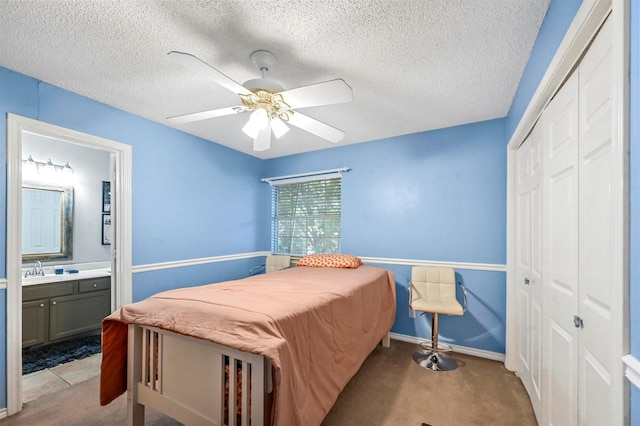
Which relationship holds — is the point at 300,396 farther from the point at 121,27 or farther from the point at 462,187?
the point at 462,187

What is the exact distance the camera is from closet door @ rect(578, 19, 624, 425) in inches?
34.3

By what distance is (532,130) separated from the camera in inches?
79.9

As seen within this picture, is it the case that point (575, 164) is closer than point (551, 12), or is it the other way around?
point (575, 164)

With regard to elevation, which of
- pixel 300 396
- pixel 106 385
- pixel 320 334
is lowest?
pixel 106 385

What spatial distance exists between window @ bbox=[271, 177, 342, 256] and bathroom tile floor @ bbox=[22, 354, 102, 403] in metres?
2.39

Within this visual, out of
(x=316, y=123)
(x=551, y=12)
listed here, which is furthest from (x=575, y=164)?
(x=316, y=123)

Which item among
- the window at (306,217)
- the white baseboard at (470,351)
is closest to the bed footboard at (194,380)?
the white baseboard at (470,351)

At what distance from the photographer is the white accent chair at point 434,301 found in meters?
2.60

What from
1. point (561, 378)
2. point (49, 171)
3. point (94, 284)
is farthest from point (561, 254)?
point (49, 171)

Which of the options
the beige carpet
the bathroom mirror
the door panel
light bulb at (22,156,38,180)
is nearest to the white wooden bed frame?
the beige carpet

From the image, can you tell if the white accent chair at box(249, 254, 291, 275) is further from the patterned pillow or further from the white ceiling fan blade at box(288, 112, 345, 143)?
the white ceiling fan blade at box(288, 112, 345, 143)

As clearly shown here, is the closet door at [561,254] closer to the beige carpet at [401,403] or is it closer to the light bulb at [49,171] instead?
the beige carpet at [401,403]

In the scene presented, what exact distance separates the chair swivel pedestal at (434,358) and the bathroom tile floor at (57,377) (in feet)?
9.72

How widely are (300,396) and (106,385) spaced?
1.23 metres
